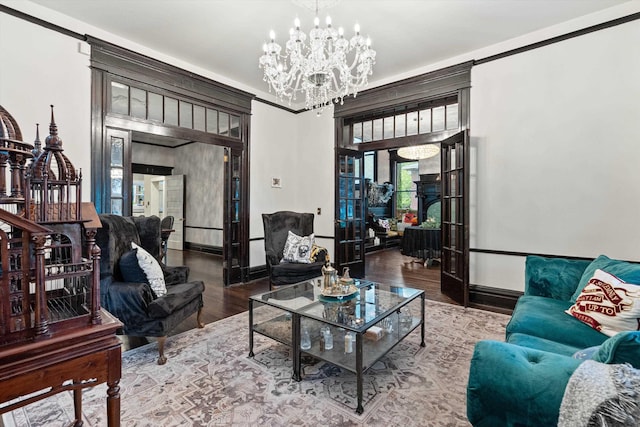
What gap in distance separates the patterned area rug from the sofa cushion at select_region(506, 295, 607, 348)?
1.93ft

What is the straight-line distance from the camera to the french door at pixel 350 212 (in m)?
4.99

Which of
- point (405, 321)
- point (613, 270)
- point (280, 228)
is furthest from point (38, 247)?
point (280, 228)

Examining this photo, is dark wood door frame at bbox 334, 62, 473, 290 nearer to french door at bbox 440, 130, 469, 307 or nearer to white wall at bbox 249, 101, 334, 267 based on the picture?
french door at bbox 440, 130, 469, 307

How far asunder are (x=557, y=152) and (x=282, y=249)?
3502 mm

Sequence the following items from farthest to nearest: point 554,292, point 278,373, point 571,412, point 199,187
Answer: point 199,187 → point 554,292 → point 278,373 → point 571,412

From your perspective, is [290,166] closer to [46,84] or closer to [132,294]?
[46,84]

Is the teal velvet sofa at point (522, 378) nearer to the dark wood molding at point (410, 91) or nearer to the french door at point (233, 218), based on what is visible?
the dark wood molding at point (410, 91)

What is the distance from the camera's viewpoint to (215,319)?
131 inches

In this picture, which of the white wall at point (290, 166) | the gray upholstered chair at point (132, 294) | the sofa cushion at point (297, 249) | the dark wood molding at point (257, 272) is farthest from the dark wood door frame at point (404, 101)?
the gray upholstered chair at point (132, 294)

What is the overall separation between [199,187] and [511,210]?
22.3 ft

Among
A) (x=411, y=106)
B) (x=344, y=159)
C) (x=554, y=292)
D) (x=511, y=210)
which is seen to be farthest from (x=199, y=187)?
(x=554, y=292)

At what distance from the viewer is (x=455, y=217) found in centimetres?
398

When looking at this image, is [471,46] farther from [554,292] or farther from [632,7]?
[554,292]

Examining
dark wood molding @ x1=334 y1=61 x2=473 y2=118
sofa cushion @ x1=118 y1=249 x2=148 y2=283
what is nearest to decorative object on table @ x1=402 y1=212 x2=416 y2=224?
dark wood molding @ x1=334 y1=61 x2=473 y2=118
